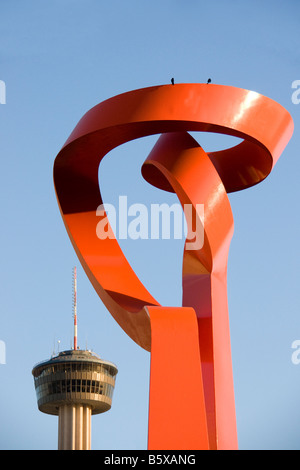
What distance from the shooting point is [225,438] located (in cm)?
2128

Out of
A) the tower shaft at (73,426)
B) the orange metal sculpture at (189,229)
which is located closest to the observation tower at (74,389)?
the tower shaft at (73,426)

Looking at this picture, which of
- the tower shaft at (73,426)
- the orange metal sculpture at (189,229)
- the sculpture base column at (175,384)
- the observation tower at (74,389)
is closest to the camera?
the sculpture base column at (175,384)

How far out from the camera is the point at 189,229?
23.5 m

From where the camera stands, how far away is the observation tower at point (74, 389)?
86.3m

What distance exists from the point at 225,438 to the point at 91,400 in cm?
6907

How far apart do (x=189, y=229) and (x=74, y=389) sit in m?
66.6

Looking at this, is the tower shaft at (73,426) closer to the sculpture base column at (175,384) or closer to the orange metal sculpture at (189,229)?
the orange metal sculpture at (189,229)

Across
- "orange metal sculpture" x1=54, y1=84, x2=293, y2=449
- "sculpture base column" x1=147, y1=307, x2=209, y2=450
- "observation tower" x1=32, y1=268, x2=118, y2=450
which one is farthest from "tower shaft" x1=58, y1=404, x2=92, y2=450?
"sculpture base column" x1=147, y1=307, x2=209, y2=450

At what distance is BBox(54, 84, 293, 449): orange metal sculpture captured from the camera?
20.0m

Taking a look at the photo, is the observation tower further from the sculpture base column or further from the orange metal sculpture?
the sculpture base column

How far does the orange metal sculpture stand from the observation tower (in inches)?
2470

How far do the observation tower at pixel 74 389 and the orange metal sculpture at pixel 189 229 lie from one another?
6273 centimetres

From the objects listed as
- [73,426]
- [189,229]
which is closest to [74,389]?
[73,426]
